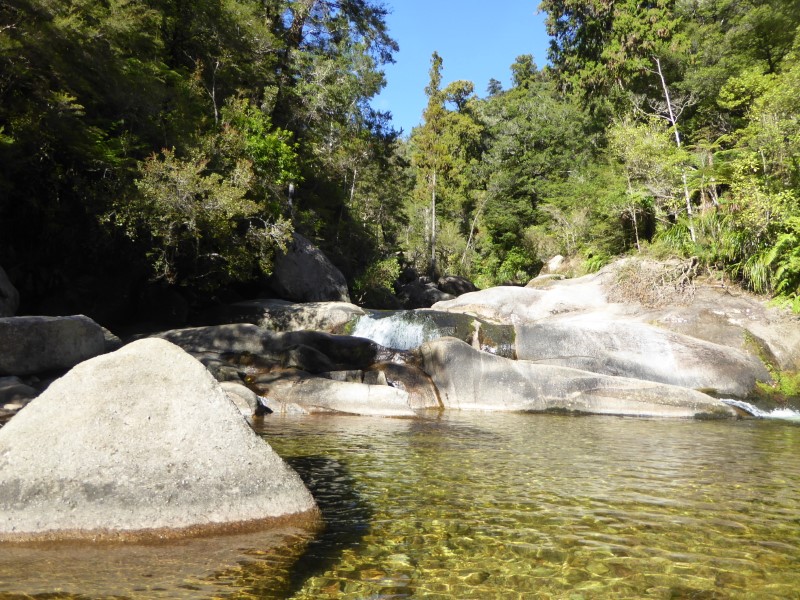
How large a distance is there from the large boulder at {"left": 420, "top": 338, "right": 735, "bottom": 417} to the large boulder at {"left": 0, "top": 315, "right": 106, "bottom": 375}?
25.6 ft

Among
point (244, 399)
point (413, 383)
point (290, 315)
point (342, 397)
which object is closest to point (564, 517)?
point (244, 399)

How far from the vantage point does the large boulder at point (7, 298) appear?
1297 cm

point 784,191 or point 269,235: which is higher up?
point 784,191

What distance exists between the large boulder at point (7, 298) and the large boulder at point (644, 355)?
1308 centimetres

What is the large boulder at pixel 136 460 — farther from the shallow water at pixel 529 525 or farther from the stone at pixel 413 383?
the stone at pixel 413 383

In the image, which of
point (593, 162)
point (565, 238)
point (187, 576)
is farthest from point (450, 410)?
point (593, 162)

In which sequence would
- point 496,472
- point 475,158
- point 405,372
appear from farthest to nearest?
point 475,158 → point 405,372 → point 496,472

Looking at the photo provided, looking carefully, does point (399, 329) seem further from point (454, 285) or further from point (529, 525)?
point (454, 285)

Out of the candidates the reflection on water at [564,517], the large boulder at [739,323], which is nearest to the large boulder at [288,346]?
the reflection on water at [564,517]

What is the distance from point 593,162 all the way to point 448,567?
122 ft

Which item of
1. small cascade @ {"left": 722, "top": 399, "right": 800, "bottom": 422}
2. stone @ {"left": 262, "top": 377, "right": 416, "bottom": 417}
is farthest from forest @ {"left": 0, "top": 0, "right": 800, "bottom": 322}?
stone @ {"left": 262, "top": 377, "right": 416, "bottom": 417}

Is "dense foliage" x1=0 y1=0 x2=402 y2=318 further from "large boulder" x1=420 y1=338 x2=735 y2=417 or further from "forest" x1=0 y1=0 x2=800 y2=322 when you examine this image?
"large boulder" x1=420 y1=338 x2=735 y2=417

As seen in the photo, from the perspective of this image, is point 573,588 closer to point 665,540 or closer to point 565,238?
point 665,540

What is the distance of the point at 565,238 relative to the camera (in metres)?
34.3
